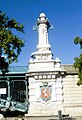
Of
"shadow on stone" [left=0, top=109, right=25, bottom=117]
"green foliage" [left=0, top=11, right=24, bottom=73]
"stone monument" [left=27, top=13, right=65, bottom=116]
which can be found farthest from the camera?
"shadow on stone" [left=0, top=109, right=25, bottom=117]

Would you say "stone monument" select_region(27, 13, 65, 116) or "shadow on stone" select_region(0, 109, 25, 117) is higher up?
"stone monument" select_region(27, 13, 65, 116)

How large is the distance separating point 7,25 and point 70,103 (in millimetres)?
15919

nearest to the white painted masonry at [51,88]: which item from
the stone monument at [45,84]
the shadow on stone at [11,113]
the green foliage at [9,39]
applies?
the stone monument at [45,84]

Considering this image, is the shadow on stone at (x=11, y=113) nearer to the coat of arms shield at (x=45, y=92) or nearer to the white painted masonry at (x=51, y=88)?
the white painted masonry at (x=51, y=88)

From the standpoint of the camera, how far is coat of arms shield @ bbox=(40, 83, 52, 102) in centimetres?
3228

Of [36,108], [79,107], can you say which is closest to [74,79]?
[79,107]

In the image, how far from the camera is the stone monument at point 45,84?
32125 millimetres

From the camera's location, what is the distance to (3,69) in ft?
66.7

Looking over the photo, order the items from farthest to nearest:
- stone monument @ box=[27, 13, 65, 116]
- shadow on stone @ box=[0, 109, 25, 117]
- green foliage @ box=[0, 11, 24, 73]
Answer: shadow on stone @ box=[0, 109, 25, 117] < stone monument @ box=[27, 13, 65, 116] < green foliage @ box=[0, 11, 24, 73]

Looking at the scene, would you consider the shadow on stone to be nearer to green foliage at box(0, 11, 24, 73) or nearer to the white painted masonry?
the white painted masonry

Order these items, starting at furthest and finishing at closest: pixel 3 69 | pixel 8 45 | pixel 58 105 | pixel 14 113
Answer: pixel 14 113 → pixel 58 105 → pixel 3 69 → pixel 8 45

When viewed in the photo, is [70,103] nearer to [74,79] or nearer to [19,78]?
[74,79]

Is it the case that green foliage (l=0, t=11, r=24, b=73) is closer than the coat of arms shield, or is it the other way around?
green foliage (l=0, t=11, r=24, b=73)

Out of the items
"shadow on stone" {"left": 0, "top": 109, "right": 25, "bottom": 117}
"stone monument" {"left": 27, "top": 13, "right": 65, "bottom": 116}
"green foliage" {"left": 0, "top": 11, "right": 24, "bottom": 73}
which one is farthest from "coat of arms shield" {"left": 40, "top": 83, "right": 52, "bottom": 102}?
"green foliage" {"left": 0, "top": 11, "right": 24, "bottom": 73}
